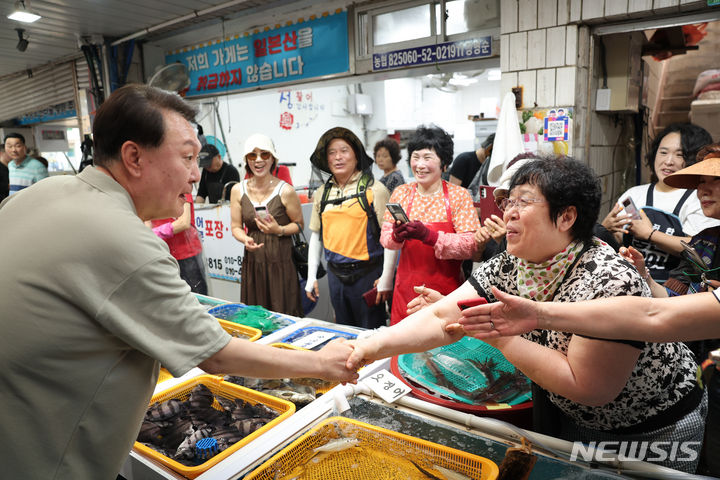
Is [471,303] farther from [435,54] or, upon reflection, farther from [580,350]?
[435,54]

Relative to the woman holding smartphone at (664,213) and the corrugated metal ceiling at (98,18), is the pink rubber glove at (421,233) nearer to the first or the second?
the woman holding smartphone at (664,213)

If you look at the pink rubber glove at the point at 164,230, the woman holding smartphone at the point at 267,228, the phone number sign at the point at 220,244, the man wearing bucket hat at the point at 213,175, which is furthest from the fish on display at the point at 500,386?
the man wearing bucket hat at the point at 213,175

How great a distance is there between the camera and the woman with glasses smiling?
4.10 feet

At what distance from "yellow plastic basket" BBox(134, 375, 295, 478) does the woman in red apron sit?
1.30 m

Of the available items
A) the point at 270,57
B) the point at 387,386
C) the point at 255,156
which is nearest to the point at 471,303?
the point at 387,386

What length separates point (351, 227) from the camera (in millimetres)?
3137

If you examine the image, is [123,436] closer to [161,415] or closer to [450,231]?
[161,415]

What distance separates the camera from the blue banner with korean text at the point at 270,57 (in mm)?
5129

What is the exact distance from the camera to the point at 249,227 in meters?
3.56

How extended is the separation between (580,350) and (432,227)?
163cm

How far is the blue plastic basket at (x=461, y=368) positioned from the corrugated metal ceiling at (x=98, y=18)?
479cm

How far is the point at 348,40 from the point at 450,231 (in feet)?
10.1

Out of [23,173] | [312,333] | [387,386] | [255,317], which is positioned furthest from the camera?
[23,173]

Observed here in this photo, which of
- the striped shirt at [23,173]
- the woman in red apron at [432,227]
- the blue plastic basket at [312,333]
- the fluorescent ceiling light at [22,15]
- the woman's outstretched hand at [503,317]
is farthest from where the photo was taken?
the striped shirt at [23,173]
